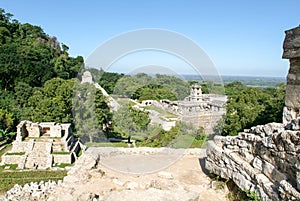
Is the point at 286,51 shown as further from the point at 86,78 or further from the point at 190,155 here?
the point at 86,78

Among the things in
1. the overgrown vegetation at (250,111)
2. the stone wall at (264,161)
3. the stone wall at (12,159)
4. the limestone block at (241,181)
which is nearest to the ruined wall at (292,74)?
the stone wall at (264,161)

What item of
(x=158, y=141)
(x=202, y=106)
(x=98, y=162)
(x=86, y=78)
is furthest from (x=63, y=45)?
(x=98, y=162)

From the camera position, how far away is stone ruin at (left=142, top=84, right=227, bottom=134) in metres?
19.5

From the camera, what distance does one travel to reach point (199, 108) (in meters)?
21.2

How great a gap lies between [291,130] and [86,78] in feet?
62.0

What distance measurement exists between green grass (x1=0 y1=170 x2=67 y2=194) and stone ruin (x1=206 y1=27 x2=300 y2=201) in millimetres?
10615

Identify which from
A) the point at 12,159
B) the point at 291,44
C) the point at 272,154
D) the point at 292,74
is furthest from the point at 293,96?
the point at 12,159

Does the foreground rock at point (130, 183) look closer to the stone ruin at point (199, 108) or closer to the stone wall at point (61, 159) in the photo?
the stone wall at point (61, 159)

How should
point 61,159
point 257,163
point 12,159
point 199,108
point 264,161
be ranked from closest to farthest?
point 264,161, point 257,163, point 12,159, point 61,159, point 199,108

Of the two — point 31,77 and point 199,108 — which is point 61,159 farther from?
point 31,77

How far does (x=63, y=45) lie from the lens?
5675cm

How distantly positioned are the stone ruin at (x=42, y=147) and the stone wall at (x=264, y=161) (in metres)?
13.5

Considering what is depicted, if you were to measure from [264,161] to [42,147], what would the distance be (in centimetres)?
1649

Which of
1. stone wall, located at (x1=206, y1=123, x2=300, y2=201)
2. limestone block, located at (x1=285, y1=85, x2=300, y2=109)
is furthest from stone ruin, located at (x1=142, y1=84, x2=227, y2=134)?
limestone block, located at (x1=285, y1=85, x2=300, y2=109)
